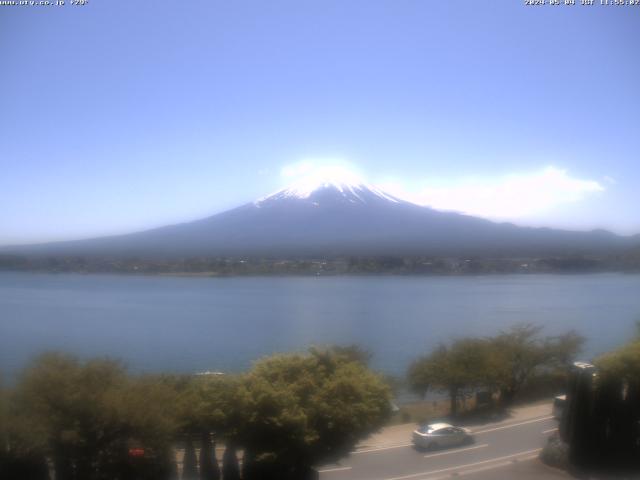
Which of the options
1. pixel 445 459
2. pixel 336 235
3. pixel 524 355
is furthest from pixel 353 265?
pixel 445 459

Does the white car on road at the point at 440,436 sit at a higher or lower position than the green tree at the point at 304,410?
lower

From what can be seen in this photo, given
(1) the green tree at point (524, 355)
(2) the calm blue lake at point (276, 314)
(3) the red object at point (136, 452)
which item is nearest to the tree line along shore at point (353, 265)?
(2) the calm blue lake at point (276, 314)

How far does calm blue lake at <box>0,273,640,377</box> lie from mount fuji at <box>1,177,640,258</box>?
6.71 ft

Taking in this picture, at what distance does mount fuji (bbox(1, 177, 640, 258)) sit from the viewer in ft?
120

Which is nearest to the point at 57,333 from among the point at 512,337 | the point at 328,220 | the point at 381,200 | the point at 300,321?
the point at 300,321

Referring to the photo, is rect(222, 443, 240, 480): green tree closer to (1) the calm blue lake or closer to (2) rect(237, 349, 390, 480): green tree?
(2) rect(237, 349, 390, 480): green tree

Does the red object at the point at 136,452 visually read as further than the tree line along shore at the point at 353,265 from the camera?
No

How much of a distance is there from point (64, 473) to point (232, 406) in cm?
143

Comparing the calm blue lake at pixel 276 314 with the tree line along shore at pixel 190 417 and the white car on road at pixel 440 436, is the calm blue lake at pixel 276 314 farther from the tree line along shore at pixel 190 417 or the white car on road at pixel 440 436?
the white car on road at pixel 440 436

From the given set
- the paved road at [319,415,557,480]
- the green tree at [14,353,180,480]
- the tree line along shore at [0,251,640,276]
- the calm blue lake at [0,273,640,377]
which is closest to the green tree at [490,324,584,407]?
the calm blue lake at [0,273,640,377]

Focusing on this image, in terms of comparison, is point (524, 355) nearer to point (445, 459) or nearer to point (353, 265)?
point (445, 459)

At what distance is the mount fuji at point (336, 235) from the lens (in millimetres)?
36625

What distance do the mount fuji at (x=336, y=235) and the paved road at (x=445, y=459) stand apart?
1009 inches

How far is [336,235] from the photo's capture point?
46500 millimetres
